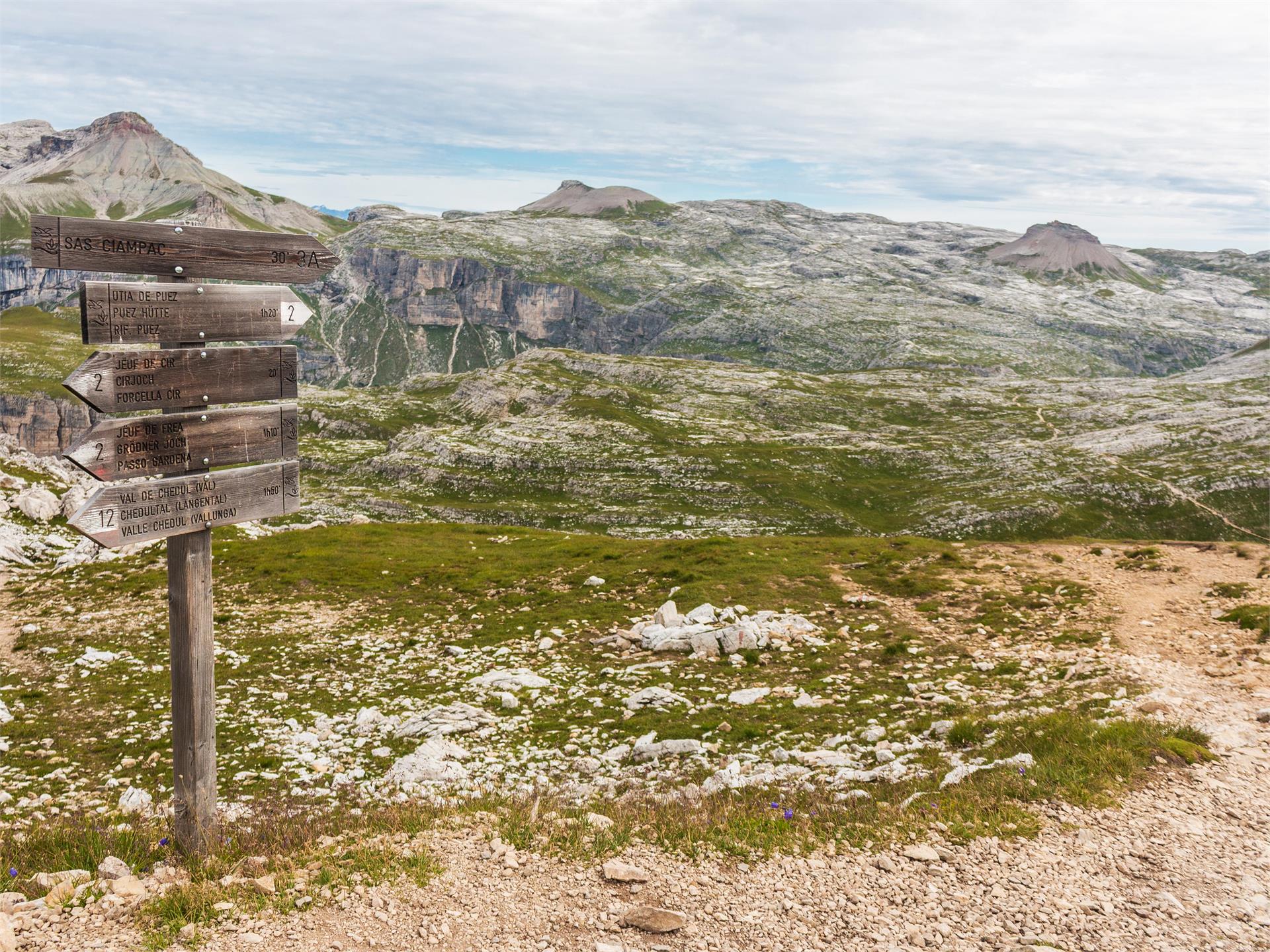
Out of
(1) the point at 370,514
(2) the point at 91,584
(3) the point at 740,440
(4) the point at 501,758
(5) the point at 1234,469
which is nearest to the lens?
(4) the point at 501,758

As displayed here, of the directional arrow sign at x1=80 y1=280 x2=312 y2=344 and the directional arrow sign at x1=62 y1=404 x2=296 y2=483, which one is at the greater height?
the directional arrow sign at x1=80 y1=280 x2=312 y2=344

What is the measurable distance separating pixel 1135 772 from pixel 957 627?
13.2 meters

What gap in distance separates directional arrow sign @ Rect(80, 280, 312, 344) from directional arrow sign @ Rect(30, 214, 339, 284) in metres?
0.26

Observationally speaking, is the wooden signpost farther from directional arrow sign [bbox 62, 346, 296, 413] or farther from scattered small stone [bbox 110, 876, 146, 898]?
scattered small stone [bbox 110, 876, 146, 898]

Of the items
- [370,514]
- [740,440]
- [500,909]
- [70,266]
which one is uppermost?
[70,266]

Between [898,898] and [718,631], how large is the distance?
1608 centimetres

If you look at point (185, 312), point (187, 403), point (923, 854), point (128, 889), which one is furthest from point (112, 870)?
point (923, 854)

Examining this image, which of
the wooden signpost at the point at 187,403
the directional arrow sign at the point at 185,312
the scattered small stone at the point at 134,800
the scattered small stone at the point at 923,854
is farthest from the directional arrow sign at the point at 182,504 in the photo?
the scattered small stone at the point at 923,854

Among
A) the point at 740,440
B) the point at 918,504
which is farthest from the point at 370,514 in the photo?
the point at 918,504

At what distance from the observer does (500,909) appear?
1020cm

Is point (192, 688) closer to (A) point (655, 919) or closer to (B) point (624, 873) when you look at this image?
(B) point (624, 873)

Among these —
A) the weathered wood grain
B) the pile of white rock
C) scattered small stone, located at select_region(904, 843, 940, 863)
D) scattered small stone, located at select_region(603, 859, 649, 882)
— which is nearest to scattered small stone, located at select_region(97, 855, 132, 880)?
the weathered wood grain

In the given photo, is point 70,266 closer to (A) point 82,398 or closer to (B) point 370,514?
(A) point 82,398

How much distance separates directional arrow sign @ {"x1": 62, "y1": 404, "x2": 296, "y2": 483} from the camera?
33.1 feet
